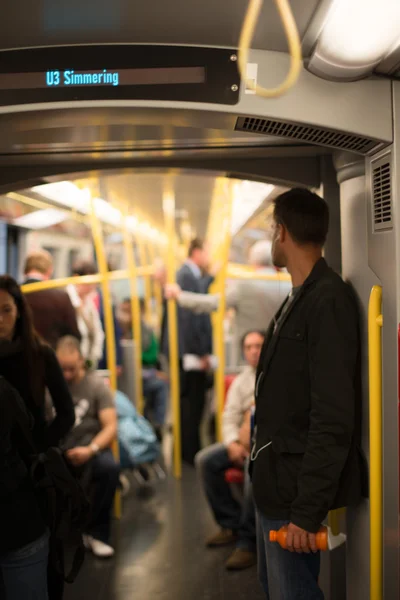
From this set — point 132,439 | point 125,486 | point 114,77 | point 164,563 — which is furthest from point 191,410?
point 114,77

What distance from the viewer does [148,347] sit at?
28.8ft

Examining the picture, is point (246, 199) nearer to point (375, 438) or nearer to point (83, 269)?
point (83, 269)

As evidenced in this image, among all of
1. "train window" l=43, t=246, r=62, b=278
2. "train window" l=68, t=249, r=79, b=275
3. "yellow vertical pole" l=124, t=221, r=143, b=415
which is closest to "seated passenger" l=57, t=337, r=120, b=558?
"yellow vertical pole" l=124, t=221, r=143, b=415

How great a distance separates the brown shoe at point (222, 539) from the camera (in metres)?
4.93

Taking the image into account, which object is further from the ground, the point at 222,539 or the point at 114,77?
the point at 114,77

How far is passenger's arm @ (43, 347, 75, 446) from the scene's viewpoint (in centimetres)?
339

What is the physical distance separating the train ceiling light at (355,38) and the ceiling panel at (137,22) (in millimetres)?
78

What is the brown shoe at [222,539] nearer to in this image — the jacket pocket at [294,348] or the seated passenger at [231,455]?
the seated passenger at [231,455]

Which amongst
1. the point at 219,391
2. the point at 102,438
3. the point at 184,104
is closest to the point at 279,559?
the point at 184,104

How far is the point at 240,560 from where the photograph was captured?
454 cm

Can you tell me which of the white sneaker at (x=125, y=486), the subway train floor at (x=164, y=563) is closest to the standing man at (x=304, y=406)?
the subway train floor at (x=164, y=563)

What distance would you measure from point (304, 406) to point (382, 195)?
0.76 metres

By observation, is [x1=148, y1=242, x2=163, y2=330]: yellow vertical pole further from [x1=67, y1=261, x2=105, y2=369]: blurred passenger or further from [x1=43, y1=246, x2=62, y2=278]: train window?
[x1=67, y1=261, x2=105, y2=369]: blurred passenger

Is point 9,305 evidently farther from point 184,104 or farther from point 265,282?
point 265,282
